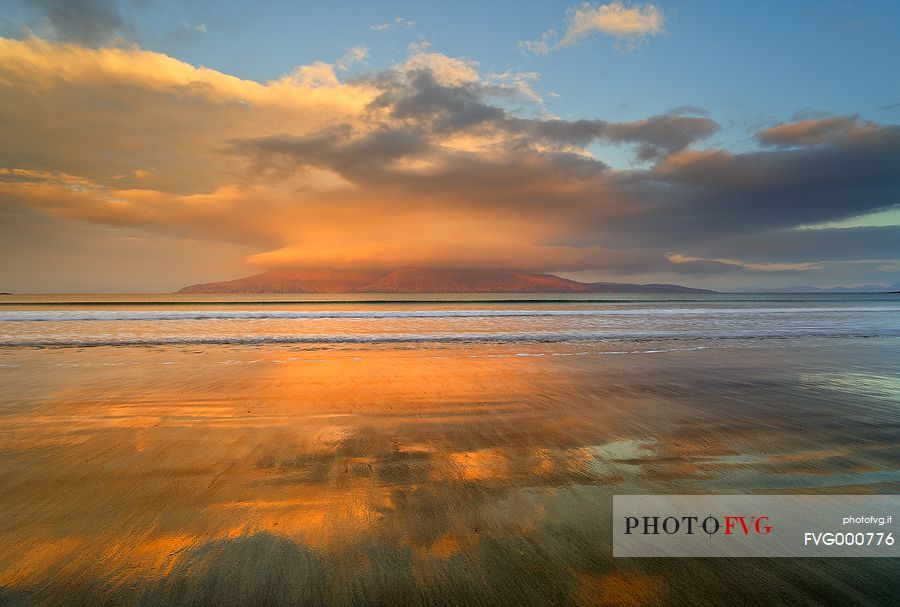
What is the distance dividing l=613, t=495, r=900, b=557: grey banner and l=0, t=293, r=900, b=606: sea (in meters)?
0.12

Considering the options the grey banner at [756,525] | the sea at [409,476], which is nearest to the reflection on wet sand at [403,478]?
the sea at [409,476]

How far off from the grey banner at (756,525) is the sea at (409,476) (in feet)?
0.40

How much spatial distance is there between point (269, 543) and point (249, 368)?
24.4 feet

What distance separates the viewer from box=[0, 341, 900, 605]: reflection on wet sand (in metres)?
2.28

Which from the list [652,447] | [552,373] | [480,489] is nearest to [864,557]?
[652,447]

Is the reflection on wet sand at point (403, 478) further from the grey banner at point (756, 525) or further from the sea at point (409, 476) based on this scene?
the grey banner at point (756, 525)

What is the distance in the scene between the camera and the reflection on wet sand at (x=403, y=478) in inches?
89.7

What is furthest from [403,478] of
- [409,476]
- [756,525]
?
[756,525]

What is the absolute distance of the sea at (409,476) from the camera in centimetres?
228

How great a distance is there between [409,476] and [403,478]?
2.6 inches

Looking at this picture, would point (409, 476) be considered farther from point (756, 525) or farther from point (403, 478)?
point (756, 525)

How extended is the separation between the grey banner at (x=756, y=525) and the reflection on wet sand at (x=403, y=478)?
5.2 inches

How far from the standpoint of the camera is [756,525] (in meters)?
2.90

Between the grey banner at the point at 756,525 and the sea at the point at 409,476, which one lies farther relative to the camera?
the grey banner at the point at 756,525
